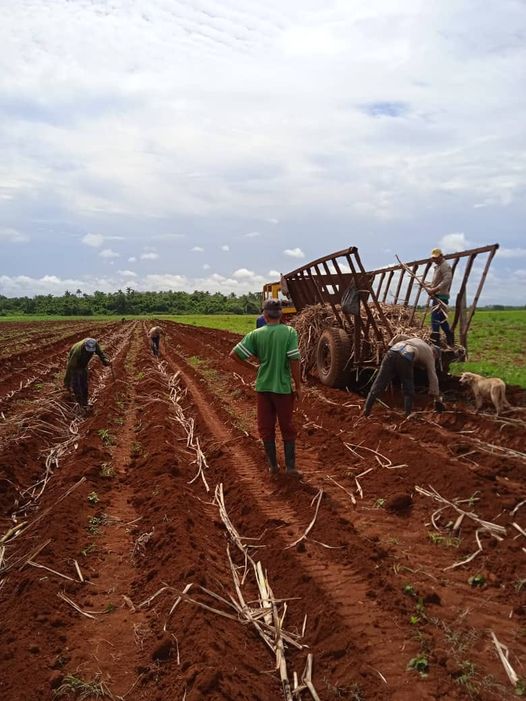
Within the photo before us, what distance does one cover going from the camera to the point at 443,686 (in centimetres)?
281

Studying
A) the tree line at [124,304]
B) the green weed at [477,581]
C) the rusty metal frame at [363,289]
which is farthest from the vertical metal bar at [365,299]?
the tree line at [124,304]

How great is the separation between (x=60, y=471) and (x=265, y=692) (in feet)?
14.8

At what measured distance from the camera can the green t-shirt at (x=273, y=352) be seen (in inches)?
229

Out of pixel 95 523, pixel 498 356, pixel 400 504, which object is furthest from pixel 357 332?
pixel 498 356

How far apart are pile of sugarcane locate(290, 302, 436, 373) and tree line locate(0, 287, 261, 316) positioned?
65.0 m

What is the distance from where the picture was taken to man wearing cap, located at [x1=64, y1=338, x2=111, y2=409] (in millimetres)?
9391

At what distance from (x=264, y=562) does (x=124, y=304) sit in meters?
85.0

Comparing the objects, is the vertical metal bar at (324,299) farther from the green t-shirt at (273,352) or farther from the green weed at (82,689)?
the green weed at (82,689)

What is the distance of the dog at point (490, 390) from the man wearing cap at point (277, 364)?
3.12m

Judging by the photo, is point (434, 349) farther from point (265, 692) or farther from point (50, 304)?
point (50, 304)

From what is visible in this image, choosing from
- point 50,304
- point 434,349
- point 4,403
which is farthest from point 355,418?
point 50,304

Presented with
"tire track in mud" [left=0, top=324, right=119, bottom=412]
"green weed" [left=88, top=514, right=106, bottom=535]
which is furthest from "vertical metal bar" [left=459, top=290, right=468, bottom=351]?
"tire track in mud" [left=0, top=324, right=119, bottom=412]

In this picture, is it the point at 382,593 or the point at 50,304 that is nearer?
the point at 382,593

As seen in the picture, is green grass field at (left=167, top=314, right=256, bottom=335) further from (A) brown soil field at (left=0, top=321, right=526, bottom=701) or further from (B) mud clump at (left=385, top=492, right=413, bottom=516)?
(B) mud clump at (left=385, top=492, right=413, bottom=516)
